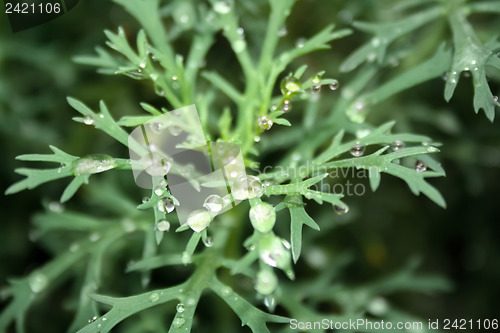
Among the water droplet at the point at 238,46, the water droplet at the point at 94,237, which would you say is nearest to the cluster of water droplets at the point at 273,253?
the water droplet at the point at 238,46

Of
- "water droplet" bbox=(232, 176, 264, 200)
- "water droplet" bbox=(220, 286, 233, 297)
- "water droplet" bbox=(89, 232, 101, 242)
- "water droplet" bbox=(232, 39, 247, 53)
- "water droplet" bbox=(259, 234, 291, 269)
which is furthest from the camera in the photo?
"water droplet" bbox=(89, 232, 101, 242)

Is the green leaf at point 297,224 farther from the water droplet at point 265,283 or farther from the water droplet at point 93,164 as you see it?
the water droplet at point 93,164

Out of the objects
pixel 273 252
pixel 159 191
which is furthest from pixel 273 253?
pixel 159 191

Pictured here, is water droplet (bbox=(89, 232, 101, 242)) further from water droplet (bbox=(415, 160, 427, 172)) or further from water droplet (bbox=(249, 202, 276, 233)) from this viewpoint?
water droplet (bbox=(415, 160, 427, 172))

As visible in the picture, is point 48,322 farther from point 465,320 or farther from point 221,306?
point 465,320

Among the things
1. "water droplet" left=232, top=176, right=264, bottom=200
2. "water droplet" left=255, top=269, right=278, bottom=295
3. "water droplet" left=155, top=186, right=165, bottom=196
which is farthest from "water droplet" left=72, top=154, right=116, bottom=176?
"water droplet" left=255, top=269, right=278, bottom=295

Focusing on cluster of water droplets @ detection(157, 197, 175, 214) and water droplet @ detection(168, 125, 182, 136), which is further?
water droplet @ detection(168, 125, 182, 136)
